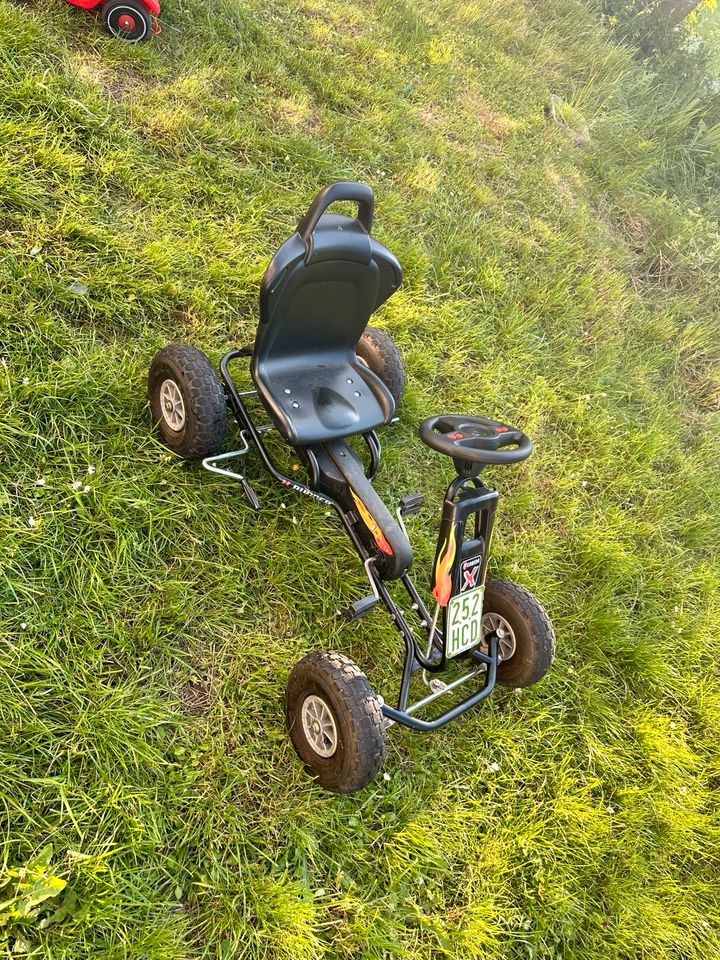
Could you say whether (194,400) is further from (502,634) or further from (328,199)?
(502,634)

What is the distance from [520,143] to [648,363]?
2.55m

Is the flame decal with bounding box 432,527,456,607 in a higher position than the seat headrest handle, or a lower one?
lower

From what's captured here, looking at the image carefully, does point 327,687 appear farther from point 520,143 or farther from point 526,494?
point 520,143

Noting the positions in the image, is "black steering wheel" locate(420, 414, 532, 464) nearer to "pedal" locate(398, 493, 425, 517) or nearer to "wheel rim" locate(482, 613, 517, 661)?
"pedal" locate(398, 493, 425, 517)

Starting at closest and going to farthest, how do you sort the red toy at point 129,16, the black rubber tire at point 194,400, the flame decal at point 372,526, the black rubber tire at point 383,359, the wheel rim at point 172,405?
1. the flame decal at point 372,526
2. the black rubber tire at point 194,400
3. the wheel rim at point 172,405
4. the black rubber tire at point 383,359
5. the red toy at point 129,16

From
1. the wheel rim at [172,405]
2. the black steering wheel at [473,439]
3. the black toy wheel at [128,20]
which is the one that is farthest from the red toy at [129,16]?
the black steering wheel at [473,439]

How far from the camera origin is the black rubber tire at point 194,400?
273cm

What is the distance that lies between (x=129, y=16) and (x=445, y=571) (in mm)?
3872

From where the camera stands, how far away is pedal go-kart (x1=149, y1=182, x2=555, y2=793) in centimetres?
235

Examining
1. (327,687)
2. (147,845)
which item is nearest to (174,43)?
(327,687)

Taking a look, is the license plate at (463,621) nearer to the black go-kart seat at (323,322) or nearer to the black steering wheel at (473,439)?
the black steering wheel at (473,439)

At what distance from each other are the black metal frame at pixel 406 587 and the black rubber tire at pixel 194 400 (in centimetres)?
17

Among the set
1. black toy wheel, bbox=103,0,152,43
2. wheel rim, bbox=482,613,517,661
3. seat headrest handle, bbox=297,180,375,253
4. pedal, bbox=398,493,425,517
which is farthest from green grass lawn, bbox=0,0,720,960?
seat headrest handle, bbox=297,180,375,253

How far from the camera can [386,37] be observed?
19.3ft
